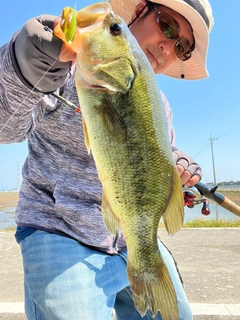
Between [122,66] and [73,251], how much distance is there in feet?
3.89

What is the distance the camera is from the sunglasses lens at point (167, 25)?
229cm

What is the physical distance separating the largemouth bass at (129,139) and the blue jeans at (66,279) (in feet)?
1.29

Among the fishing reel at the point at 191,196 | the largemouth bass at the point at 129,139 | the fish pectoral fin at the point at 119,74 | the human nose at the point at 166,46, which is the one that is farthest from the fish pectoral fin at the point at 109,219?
the fishing reel at the point at 191,196

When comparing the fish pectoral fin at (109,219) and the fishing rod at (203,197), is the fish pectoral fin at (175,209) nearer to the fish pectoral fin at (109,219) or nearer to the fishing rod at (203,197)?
the fish pectoral fin at (109,219)

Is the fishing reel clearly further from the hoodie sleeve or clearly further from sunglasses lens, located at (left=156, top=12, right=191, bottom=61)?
the hoodie sleeve

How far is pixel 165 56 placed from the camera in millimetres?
2426

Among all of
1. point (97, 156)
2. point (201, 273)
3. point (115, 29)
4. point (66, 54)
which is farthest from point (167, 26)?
point (201, 273)

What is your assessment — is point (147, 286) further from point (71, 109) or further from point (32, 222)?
point (71, 109)

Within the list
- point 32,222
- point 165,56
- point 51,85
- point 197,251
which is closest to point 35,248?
point 32,222

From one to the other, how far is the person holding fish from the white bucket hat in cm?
2

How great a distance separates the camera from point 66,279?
190cm

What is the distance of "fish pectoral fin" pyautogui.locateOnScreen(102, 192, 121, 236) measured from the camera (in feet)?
5.17

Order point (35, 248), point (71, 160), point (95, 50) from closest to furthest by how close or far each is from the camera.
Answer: point (95, 50) < point (35, 248) < point (71, 160)

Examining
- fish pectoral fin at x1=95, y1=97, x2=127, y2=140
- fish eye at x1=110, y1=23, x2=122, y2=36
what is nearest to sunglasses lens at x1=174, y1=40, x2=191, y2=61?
fish eye at x1=110, y1=23, x2=122, y2=36
